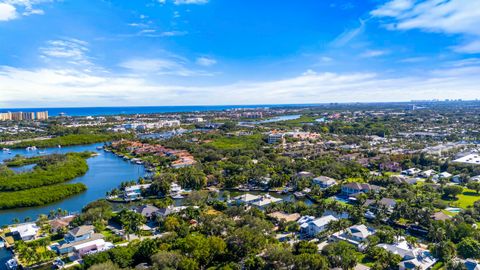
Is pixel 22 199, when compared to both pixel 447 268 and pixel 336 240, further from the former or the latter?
pixel 447 268

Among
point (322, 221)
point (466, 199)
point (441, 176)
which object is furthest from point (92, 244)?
point (441, 176)

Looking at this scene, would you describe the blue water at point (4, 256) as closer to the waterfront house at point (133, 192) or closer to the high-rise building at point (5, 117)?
the waterfront house at point (133, 192)

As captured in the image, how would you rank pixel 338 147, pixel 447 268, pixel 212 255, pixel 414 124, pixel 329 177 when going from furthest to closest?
1. pixel 414 124
2. pixel 338 147
3. pixel 329 177
4. pixel 212 255
5. pixel 447 268

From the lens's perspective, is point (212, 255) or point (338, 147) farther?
point (338, 147)

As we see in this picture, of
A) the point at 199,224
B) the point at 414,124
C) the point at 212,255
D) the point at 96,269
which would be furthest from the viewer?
the point at 414,124

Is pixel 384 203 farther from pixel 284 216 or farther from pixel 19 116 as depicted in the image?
pixel 19 116

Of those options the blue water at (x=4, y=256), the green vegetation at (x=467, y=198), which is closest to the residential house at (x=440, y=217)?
the green vegetation at (x=467, y=198)

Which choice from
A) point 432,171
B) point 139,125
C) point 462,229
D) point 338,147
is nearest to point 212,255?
point 462,229
